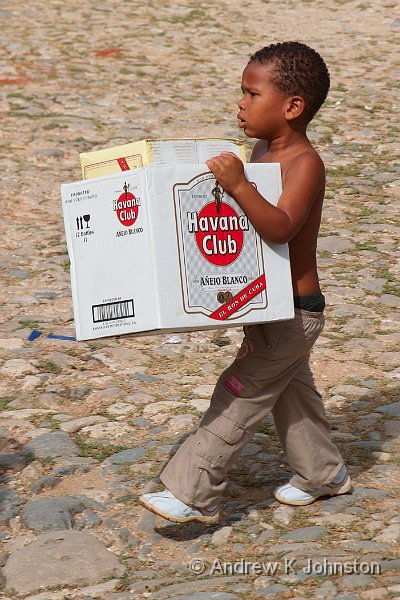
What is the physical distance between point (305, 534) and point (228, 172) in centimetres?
138

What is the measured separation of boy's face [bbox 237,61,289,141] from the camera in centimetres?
384

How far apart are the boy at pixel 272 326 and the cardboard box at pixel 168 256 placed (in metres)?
0.18

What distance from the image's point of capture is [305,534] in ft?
12.9

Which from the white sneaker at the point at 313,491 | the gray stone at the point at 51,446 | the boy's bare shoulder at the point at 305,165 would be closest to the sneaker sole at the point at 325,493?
the white sneaker at the point at 313,491

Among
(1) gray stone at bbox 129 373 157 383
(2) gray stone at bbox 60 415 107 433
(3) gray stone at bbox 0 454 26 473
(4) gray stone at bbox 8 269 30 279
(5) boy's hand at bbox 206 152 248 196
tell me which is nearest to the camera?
(5) boy's hand at bbox 206 152 248 196

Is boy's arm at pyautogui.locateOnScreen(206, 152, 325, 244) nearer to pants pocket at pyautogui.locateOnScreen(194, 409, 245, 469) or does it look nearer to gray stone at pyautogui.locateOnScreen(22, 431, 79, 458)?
pants pocket at pyautogui.locateOnScreen(194, 409, 245, 469)

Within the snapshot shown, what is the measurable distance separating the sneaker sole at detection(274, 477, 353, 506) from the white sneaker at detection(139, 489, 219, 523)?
1.04 ft

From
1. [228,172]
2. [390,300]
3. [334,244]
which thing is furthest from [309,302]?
[334,244]

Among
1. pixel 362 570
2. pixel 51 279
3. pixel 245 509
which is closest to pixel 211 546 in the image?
pixel 245 509

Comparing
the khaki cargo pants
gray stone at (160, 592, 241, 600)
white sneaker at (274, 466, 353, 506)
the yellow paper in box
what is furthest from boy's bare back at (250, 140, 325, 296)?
gray stone at (160, 592, 241, 600)

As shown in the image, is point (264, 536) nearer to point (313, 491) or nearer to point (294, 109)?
point (313, 491)

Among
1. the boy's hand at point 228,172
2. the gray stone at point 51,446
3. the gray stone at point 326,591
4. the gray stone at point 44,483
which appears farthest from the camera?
the gray stone at point 51,446

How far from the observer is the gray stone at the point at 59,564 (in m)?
3.69

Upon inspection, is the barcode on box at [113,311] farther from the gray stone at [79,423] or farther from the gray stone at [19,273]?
the gray stone at [19,273]
